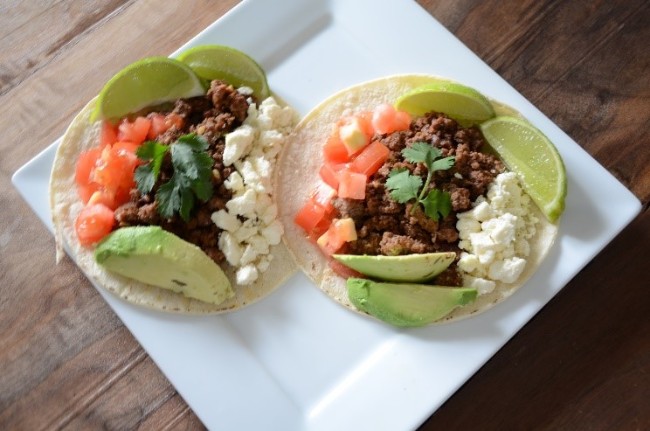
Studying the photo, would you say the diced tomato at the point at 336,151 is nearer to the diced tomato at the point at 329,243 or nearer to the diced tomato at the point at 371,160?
the diced tomato at the point at 371,160

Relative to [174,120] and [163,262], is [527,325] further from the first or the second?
[174,120]

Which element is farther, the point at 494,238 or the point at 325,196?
the point at 325,196

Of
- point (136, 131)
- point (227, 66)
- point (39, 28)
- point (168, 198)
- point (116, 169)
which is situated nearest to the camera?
point (168, 198)

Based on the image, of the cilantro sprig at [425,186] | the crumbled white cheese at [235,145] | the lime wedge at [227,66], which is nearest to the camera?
the cilantro sprig at [425,186]

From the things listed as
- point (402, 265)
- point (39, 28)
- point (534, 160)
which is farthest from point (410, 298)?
point (39, 28)

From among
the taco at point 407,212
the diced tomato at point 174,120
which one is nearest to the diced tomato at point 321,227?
the taco at point 407,212

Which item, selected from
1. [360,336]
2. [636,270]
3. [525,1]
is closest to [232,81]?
[360,336]
